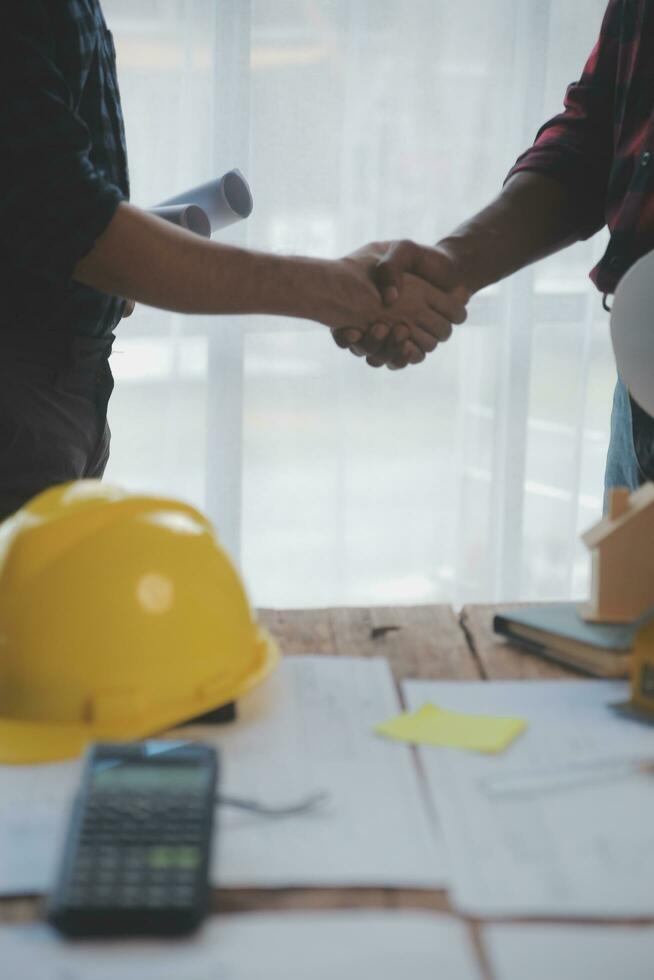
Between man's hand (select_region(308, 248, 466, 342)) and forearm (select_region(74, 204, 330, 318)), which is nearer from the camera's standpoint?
forearm (select_region(74, 204, 330, 318))

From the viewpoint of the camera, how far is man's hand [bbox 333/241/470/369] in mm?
1717

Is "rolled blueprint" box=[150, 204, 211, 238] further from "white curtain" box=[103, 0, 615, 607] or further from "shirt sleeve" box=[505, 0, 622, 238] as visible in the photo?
"white curtain" box=[103, 0, 615, 607]

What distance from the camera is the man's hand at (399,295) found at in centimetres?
172

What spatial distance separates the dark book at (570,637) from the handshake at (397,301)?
2.48ft

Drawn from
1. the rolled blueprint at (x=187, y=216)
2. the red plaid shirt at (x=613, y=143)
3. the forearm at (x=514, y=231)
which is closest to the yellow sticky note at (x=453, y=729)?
the red plaid shirt at (x=613, y=143)

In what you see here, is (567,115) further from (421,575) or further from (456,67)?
(421,575)

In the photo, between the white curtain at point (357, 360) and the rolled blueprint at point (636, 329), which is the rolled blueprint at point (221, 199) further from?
the rolled blueprint at point (636, 329)

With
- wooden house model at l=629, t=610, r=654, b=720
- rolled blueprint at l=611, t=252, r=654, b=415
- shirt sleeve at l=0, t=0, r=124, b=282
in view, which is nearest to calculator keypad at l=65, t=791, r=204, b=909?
wooden house model at l=629, t=610, r=654, b=720

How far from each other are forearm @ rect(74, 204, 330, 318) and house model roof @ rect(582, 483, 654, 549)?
2.17 ft

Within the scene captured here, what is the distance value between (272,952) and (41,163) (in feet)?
3.13

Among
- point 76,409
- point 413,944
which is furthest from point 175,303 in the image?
point 413,944

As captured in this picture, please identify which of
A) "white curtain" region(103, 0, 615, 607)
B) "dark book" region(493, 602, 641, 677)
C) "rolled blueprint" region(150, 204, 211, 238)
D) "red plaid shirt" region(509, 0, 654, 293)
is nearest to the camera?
"dark book" region(493, 602, 641, 677)

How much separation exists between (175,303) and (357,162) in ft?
3.43

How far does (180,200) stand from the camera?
5.40 ft
